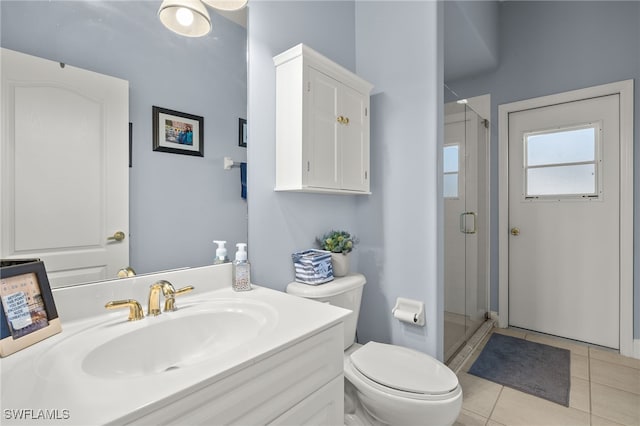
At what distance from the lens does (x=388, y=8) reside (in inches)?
71.4

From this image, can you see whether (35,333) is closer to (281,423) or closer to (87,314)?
(87,314)

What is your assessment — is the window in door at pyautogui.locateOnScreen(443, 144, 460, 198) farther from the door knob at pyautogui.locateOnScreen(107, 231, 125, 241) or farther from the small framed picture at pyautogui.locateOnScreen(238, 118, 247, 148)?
the door knob at pyautogui.locateOnScreen(107, 231, 125, 241)

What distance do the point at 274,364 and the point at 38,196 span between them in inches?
30.6

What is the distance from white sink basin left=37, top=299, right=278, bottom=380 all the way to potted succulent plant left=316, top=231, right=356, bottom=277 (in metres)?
0.66

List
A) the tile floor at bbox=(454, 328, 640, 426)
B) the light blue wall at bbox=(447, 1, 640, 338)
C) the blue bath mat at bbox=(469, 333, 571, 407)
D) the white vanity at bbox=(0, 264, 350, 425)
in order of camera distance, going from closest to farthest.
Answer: the white vanity at bbox=(0, 264, 350, 425)
the tile floor at bbox=(454, 328, 640, 426)
the blue bath mat at bbox=(469, 333, 571, 407)
the light blue wall at bbox=(447, 1, 640, 338)

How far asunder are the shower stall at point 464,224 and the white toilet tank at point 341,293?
63 centimetres

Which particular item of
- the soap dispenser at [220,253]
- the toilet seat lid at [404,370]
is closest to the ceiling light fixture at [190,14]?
the soap dispenser at [220,253]

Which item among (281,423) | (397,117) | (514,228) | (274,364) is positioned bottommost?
(281,423)

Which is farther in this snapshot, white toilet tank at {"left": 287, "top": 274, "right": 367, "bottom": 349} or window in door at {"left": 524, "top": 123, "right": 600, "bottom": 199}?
window in door at {"left": 524, "top": 123, "right": 600, "bottom": 199}

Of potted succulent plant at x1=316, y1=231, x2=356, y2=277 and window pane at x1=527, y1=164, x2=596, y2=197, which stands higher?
window pane at x1=527, y1=164, x2=596, y2=197

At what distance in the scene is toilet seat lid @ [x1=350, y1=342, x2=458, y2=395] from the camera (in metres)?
1.20

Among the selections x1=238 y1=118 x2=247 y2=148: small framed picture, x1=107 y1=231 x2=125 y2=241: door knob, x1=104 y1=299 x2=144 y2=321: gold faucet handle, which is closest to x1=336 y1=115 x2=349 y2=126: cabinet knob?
x1=238 y1=118 x2=247 y2=148: small framed picture

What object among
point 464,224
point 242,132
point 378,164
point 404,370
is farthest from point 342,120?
point 464,224

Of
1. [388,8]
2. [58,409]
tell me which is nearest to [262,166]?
[58,409]
